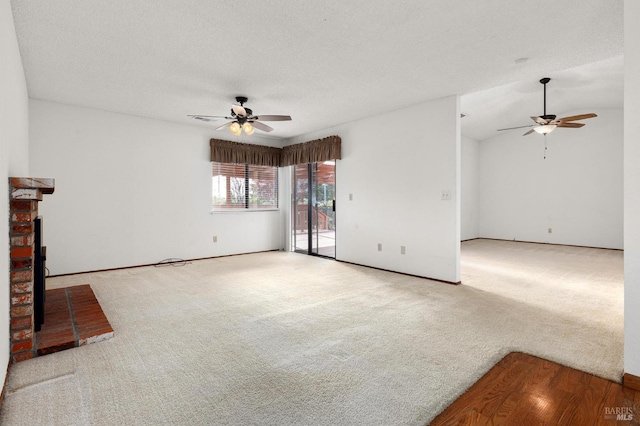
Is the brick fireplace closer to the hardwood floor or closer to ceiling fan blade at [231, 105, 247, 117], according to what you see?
ceiling fan blade at [231, 105, 247, 117]

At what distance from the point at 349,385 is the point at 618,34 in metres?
3.66

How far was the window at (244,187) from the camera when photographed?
6.38 m

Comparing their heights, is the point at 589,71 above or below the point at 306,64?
above

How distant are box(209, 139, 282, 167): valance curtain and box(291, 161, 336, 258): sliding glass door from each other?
588 millimetres

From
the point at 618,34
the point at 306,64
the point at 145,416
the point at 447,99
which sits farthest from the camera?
the point at 447,99

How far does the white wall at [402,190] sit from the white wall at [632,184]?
243 centimetres

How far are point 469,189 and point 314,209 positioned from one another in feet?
16.7

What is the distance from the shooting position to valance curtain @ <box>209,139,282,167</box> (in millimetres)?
6148

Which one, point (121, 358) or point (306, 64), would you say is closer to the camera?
point (121, 358)

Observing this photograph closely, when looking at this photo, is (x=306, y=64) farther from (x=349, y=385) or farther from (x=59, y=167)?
(x=59, y=167)

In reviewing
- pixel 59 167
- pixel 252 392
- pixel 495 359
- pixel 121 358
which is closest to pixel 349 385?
pixel 252 392

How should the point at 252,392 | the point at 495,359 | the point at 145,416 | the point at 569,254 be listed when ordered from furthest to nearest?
the point at 569,254 → the point at 495,359 → the point at 252,392 → the point at 145,416

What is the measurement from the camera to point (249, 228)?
677cm

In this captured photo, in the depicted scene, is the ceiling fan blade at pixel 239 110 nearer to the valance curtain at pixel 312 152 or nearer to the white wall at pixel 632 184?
the valance curtain at pixel 312 152
